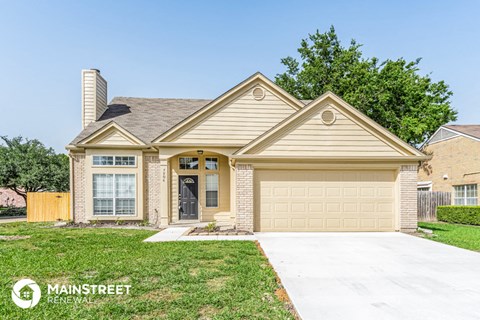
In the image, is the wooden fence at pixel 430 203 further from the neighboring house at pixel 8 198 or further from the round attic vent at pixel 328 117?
the neighboring house at pixel 8 198

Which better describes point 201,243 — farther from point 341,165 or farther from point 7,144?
point 7,144

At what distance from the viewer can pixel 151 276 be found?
5387mm

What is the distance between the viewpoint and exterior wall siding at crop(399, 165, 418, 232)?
10.7 meters

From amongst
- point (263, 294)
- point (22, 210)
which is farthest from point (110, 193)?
point (22, 210)

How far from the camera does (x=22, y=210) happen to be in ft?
79.5

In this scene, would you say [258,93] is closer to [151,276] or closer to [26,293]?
[151,276]

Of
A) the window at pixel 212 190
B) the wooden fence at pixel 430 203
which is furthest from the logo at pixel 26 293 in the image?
the wooden fence at pixel 430 203

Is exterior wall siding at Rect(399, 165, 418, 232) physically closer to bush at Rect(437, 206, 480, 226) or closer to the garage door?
the garage door

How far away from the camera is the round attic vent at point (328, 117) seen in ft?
36.0

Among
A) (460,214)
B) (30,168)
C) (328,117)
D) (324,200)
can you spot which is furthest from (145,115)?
(460,214)

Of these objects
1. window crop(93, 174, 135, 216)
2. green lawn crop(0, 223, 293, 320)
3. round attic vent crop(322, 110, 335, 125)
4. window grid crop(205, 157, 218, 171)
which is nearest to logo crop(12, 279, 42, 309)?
green lawn crop(0, 223, 293, 320)

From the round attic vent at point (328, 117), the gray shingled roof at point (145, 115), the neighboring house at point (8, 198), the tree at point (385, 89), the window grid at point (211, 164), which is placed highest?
the tree at point (385, 89)

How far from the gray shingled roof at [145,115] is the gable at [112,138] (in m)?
0.58

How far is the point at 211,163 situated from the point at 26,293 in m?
9.93
